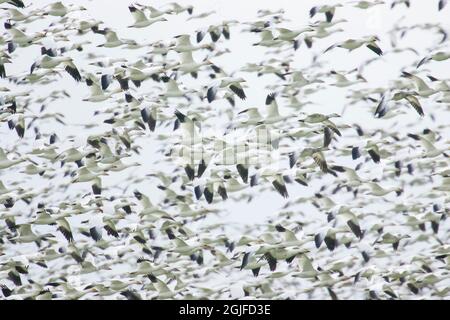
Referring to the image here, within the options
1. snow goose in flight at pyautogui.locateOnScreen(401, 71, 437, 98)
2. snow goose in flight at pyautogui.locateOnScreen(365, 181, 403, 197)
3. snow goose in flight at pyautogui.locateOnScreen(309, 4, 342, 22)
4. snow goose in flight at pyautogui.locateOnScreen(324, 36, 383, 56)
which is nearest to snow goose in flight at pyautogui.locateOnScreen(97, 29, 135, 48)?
snow goose in flight at pyautogui.locateOnScreen(309, 4, 342, 22)

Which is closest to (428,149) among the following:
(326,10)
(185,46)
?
(326,10)

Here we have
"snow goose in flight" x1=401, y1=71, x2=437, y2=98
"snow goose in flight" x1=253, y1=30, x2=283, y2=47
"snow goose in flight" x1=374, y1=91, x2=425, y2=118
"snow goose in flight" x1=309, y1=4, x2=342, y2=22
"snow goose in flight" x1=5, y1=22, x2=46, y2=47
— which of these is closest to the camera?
"snow goose in flight" x1=374, y1=91, x2=425, y2=118

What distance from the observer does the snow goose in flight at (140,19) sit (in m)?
20.8

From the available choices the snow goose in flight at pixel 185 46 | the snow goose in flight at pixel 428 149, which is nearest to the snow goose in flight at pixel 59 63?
the snow goose in flight at pixel 185 46

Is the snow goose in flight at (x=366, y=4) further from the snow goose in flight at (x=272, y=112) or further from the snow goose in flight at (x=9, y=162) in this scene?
the snow goose in flight at (x=9, y=162)

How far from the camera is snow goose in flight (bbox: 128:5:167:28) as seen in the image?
20.8m

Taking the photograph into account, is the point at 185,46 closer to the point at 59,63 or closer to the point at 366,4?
the point at 59,63

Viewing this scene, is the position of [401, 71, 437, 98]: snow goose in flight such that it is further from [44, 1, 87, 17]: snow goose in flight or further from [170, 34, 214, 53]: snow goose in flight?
[44, 1, 87, 17]: snow goose in flight

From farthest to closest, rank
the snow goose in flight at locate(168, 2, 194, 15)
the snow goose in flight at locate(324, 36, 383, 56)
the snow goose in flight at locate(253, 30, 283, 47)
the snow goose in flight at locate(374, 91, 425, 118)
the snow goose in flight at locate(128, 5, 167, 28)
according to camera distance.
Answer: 1. the snow goose in flight at locate(168, 2, 194, 15)
2. the snow goose in flight at locate(253, 30, 283, 47)
3. the snow goose in flight at locate(128, 5, 167, 28)
4. the snow goose in flight at locate(324, 36, 383, 56)
5. the snow goose in flight at locate(374, 91, 425, 118)

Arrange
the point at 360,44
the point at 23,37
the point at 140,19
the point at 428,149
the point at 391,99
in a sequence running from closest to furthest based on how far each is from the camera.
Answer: the point at 391,99
the point at 360,44
the point at 428,149
the point at 23,37
the point at 140,19

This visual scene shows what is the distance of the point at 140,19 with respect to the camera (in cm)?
2084
